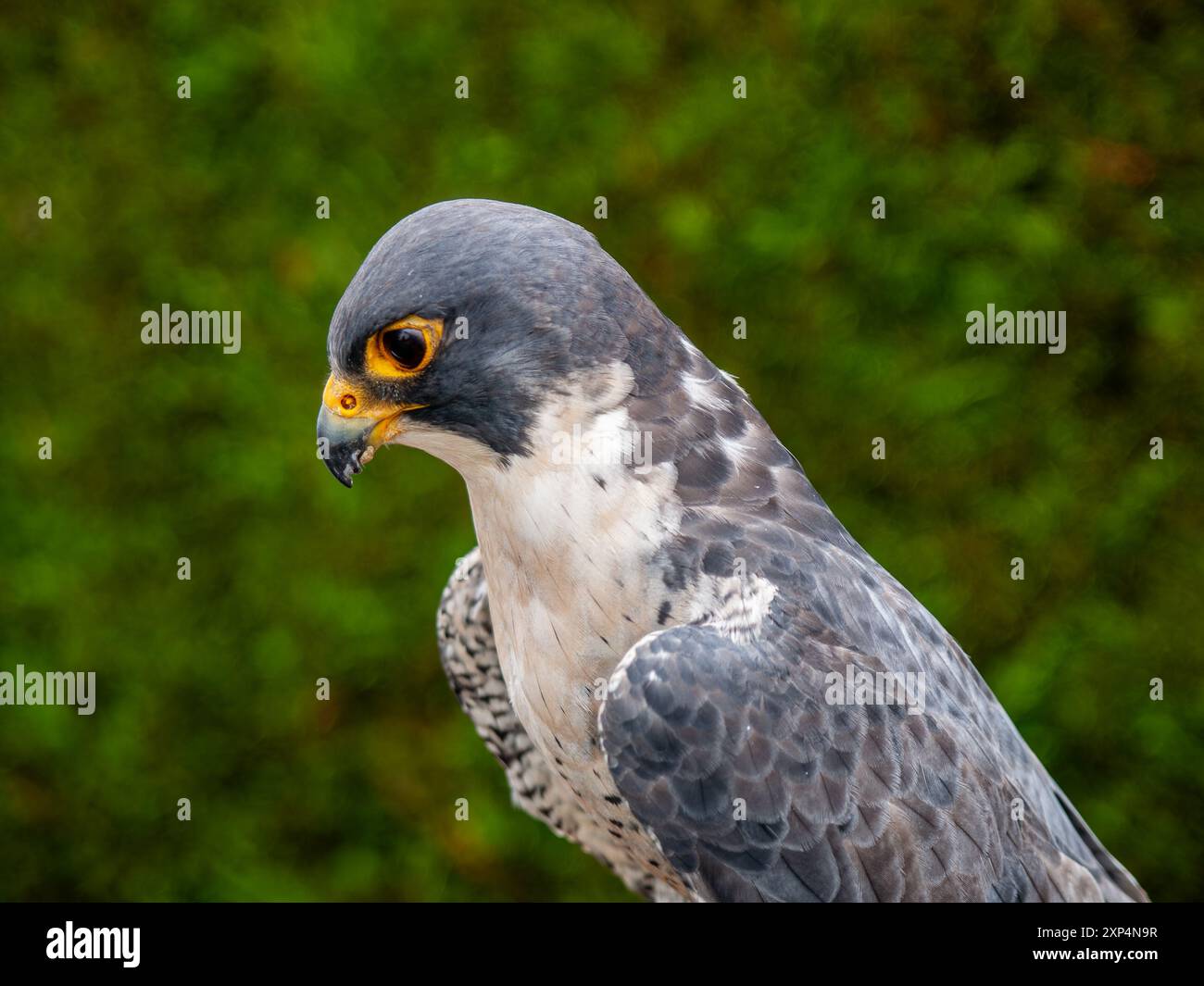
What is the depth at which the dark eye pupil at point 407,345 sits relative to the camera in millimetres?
2020

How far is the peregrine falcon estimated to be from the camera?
200 cm

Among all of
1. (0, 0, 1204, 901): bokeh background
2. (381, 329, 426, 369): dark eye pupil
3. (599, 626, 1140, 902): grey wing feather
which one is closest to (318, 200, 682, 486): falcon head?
(381, 329, 426, 369): dark eye pupil

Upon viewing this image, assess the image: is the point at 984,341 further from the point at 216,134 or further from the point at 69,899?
the point at 69,899

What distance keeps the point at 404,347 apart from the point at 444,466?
199cm

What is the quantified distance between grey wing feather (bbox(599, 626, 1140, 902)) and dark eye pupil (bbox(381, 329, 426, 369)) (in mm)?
604

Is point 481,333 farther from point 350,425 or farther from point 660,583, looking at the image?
point 660,583

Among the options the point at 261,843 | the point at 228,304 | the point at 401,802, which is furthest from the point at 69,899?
the point at 228,304

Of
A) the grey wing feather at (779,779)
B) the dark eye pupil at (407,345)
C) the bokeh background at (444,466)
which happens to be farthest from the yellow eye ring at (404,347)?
the bokeh background at (444,466)

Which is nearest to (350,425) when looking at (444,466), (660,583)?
(660,583)

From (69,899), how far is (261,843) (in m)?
0.70

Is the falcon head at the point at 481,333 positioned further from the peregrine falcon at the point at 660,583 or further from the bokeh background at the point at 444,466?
the bokeh background at the point at 444,466

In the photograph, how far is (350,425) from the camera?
2.12m

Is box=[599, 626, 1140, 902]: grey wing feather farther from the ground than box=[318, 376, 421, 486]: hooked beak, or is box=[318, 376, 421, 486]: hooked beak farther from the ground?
box=[318, 376, 421, 486]: hooked beak

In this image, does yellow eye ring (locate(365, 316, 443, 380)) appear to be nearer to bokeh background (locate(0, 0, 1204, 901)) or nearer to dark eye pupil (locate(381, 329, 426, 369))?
dark eye pupil (locate(381, 329, 426, 369))
